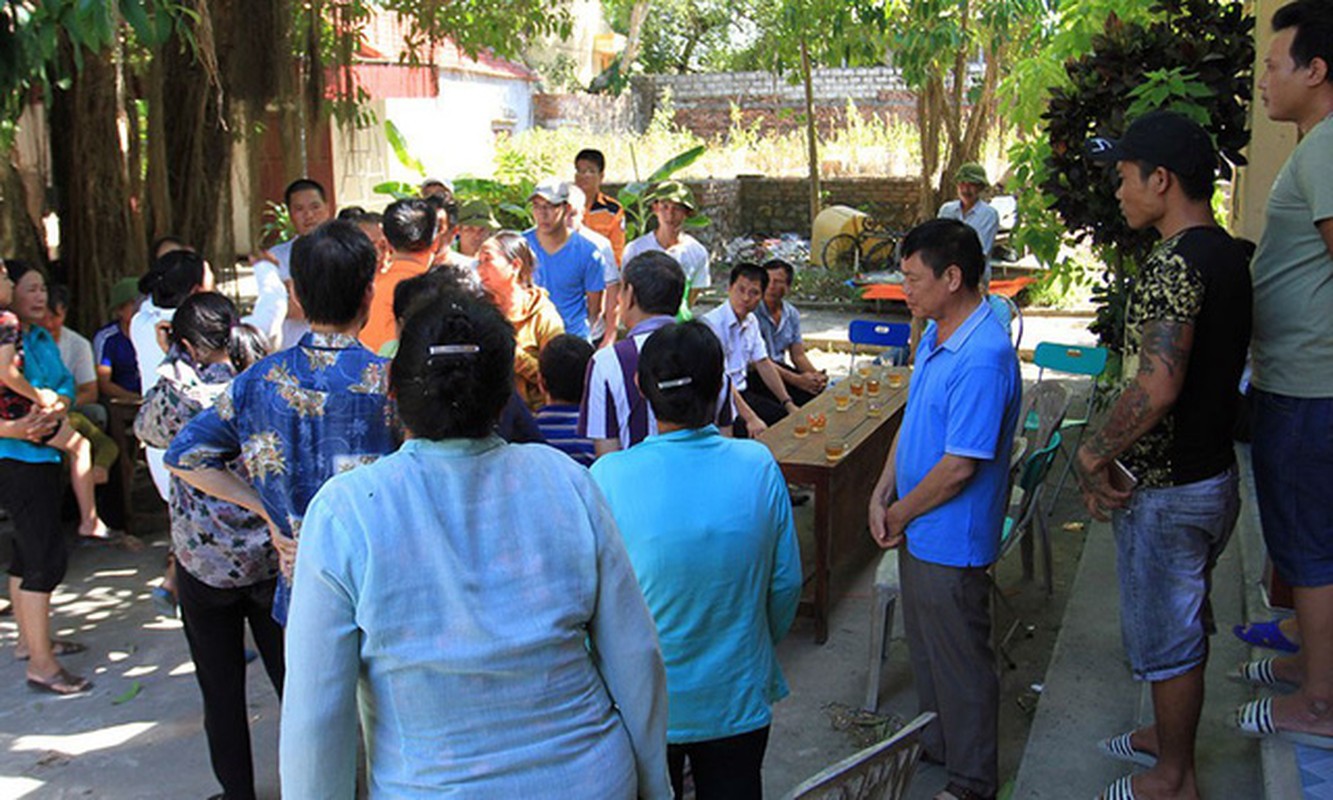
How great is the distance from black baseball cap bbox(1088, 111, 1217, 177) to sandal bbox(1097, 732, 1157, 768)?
1729mm

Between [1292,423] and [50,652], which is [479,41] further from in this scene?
[1292,423]

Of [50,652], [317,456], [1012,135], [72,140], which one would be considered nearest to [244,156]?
[72,140]

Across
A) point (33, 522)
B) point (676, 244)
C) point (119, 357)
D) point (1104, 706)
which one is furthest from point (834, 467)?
point (119, 357)

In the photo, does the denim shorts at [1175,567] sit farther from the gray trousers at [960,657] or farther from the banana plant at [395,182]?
the banana plant at [395,182]

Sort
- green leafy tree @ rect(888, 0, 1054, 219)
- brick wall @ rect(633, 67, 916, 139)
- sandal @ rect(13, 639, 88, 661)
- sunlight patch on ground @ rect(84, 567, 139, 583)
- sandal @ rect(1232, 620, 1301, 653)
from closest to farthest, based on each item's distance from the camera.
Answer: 1. sandal @ rect(1232, 620, 1301, 653)
2. sandal @ rect(13, 639, 88, 661)
3. sunlight patch on ground @ rect(84, 567, 139, 583)
4. green leafy tree @ rect(888, 0, 1054, 219)
5. brick wall @ rect(633, 67, 916, 139)

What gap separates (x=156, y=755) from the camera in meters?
4.23

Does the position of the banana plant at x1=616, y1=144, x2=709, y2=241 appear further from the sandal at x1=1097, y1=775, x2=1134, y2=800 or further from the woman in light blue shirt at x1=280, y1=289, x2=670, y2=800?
the woman in light blue shirt at x1=280, y1=289, x2=670, y2=800

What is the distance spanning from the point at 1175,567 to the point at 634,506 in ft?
5.07

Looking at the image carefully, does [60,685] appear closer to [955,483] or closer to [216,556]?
[216,556]

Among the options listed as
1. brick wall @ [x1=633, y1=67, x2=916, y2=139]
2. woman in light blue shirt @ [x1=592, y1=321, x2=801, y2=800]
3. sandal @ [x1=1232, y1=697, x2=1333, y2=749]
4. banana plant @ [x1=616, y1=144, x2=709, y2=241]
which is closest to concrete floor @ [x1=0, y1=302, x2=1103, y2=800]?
sandal @ [x1=1232, y1=697, x2=1333, y2=749]

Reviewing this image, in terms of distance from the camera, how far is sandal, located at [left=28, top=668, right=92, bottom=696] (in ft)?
15.4

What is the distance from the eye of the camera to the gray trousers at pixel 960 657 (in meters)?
3.46

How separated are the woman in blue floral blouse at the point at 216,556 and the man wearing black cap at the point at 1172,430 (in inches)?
96.3

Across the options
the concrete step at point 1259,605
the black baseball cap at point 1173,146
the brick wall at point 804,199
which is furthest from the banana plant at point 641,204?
the black baseball cap at point 1173,146
